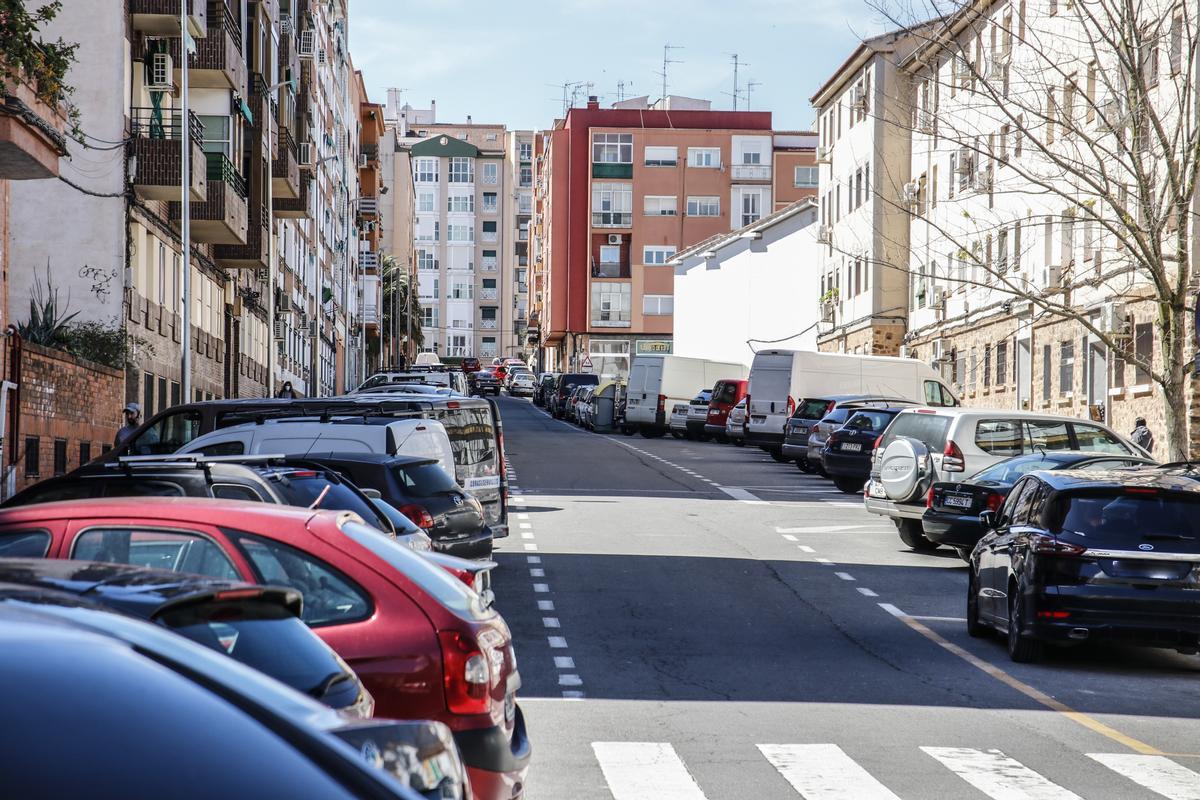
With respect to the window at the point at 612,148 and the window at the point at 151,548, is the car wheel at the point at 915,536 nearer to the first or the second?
the window at the point at 151,548

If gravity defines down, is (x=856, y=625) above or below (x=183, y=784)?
below

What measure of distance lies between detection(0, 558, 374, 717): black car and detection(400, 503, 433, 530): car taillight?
9.27 meters

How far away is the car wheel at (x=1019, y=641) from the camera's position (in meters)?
13.7

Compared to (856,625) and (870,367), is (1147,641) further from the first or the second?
(870,367)

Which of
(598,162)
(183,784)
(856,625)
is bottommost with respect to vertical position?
(856,625)

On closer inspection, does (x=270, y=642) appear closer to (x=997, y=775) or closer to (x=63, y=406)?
(x=997, y=775)

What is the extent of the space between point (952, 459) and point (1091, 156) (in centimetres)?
1327

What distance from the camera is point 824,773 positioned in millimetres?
9109

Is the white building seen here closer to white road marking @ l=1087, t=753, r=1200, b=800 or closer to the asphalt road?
the asphalt road

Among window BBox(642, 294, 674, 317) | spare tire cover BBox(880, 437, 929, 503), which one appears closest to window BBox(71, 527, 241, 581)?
spare tire cover BBox(880, 437, 929, 503)

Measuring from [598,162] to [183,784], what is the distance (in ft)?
346

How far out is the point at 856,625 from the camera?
51.8 ft

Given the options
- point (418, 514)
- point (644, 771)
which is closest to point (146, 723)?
point (644, 771)

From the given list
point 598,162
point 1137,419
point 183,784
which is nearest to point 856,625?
point 183,784
